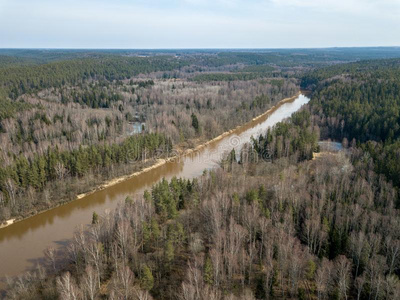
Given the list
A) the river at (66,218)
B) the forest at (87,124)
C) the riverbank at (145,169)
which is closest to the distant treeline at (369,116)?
the forest at (87,124)

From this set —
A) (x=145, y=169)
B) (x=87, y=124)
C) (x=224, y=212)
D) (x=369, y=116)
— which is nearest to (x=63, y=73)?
(x=87, y=124)

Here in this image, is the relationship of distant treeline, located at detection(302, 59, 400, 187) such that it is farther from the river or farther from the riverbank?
the river

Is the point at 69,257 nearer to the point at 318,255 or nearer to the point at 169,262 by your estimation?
the point at 169,262

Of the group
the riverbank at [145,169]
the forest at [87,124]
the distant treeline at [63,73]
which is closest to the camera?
the riverbank at [145,169]

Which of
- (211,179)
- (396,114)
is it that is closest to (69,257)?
(211,179)

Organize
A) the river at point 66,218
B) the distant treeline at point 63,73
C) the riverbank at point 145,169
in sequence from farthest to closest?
the distant treeline at point 63,73, the riverbank at point 145,169, the river at point 66,218

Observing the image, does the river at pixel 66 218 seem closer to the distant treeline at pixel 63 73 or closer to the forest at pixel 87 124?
the forest at pixel 87 124
